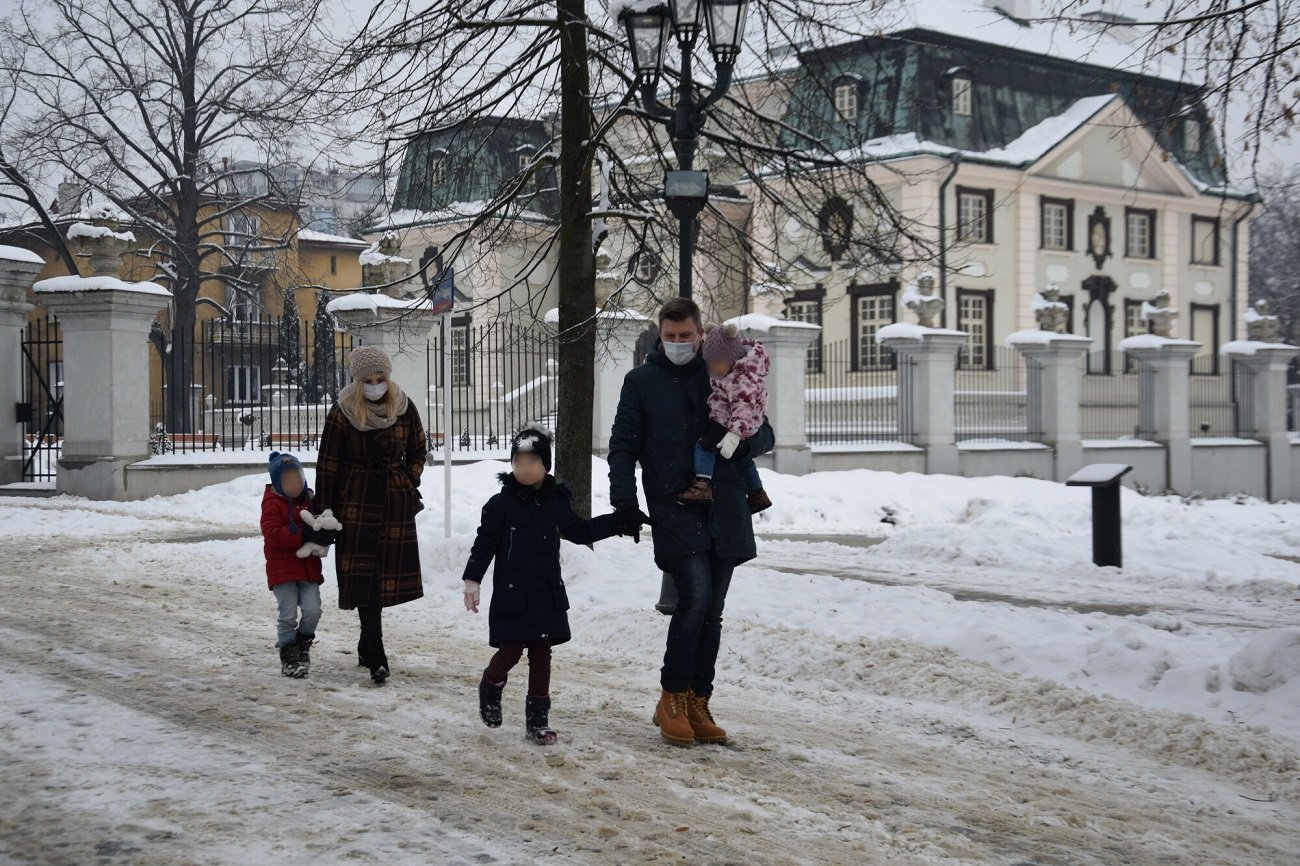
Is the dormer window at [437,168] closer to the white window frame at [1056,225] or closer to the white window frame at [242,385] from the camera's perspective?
the white window frame at [242,385]

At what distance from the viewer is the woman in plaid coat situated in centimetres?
697

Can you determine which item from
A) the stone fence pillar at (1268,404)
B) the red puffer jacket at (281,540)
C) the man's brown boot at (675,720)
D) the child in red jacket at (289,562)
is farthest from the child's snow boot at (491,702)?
the stone fence pillar at (1268,404)

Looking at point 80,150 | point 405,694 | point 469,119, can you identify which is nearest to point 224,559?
point 469,119

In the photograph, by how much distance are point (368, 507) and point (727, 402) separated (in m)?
2.30

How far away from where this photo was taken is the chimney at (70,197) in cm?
3300

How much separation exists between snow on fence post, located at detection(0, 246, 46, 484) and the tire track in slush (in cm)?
1432

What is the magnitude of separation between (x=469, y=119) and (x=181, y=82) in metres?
22.3

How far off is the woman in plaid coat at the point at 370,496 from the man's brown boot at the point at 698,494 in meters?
2.05

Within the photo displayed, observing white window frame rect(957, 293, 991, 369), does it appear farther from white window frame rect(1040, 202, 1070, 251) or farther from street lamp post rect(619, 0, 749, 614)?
street lamp post rect(619, 0, 749, 614)

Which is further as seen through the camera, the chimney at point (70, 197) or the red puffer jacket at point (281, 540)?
the chimney at point (70, 197)

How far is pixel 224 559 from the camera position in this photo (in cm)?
1262

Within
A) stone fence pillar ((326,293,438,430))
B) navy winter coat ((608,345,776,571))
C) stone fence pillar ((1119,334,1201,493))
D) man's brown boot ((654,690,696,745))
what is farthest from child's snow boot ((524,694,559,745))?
stone fence pillar ((1119,334,1201,493))

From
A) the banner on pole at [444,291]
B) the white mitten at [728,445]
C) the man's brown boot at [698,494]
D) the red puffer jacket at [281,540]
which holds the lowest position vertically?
the red puffer jacket at [281,540]

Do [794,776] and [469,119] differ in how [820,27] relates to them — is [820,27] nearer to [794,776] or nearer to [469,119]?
[469,119]
